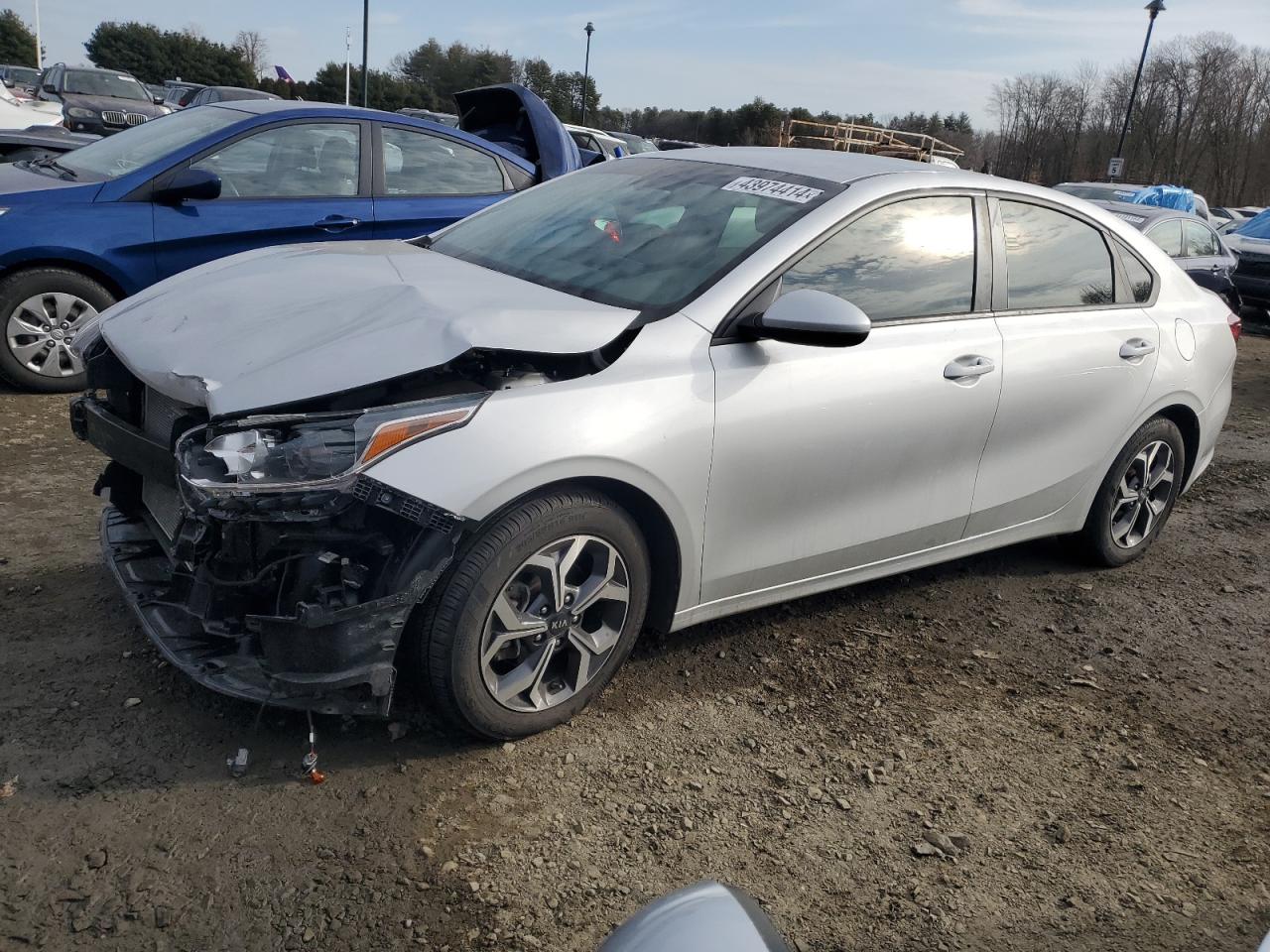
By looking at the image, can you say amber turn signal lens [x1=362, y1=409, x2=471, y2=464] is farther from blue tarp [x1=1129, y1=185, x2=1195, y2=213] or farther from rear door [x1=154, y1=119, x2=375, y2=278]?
blue tarp [x1=1129, y1=185, x2=1195, y2=213]

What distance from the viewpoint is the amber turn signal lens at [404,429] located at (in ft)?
8.18

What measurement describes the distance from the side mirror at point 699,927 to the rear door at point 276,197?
5.19 metres

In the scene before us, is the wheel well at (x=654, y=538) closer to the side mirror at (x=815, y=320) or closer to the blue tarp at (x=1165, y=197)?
the side mirror at (x=815, y=320)

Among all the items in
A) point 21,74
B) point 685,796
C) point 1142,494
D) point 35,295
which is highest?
point 21,74

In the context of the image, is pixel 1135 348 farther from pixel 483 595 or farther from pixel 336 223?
pixel 336 223

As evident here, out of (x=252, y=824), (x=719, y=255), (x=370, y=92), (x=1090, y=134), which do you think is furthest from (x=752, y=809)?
(x=1090, y=134)

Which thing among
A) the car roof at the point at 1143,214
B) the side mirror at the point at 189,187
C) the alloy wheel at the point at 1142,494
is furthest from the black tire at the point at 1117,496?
the car roof at the point at 1143,214

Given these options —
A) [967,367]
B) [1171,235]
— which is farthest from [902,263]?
[1171,235]

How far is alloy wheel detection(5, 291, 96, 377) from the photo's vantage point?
5461 mm

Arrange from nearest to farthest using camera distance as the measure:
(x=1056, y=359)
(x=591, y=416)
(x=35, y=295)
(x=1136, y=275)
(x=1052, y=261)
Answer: (x=591, y=416), (x=1056, y=359), (x=1052, y=261), (x=1136, y=275), (x=35, y=295)

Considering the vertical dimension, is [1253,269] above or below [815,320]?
above

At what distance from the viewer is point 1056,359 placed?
3.86 meters

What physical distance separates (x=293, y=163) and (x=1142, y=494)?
4903 mm

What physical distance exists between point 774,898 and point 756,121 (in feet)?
184
